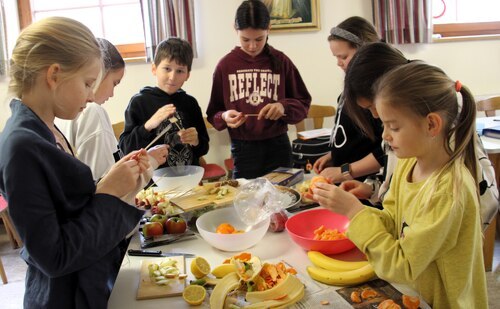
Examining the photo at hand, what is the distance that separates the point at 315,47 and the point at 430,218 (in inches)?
120

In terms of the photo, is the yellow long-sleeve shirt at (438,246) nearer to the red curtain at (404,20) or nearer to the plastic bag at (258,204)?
the plastic bag at (258,204)

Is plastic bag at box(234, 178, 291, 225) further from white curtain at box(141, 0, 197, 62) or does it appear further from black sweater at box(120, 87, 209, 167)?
white curtain at box(141, 0, 197, 62)

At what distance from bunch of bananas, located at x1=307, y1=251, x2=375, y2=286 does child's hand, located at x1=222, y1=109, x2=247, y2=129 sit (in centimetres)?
118

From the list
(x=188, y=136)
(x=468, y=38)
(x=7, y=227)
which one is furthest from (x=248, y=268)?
(x=468, y=38)

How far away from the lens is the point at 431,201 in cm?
97

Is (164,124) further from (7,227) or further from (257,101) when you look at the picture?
(7,227)

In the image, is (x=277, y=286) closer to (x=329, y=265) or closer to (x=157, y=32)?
(x=329, y=265)

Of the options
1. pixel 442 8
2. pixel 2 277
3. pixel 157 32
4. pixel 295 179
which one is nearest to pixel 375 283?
pixel 295 179

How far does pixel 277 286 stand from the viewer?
1011mm

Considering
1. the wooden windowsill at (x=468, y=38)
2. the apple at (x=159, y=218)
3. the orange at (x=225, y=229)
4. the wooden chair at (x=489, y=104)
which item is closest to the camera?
the orange at (x=225, y=229)

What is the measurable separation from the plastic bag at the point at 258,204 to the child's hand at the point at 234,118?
2.68 feet

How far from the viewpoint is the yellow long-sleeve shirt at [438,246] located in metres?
0.95

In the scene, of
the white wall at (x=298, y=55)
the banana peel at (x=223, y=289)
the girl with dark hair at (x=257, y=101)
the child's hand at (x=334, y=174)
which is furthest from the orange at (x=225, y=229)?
the white wall at (x=298, y=55)

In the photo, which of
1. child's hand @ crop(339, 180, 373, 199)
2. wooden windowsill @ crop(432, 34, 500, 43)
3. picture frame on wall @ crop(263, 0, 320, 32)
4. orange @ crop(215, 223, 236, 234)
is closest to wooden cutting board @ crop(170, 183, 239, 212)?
orange @ crop(215, 223, 236, 234)
